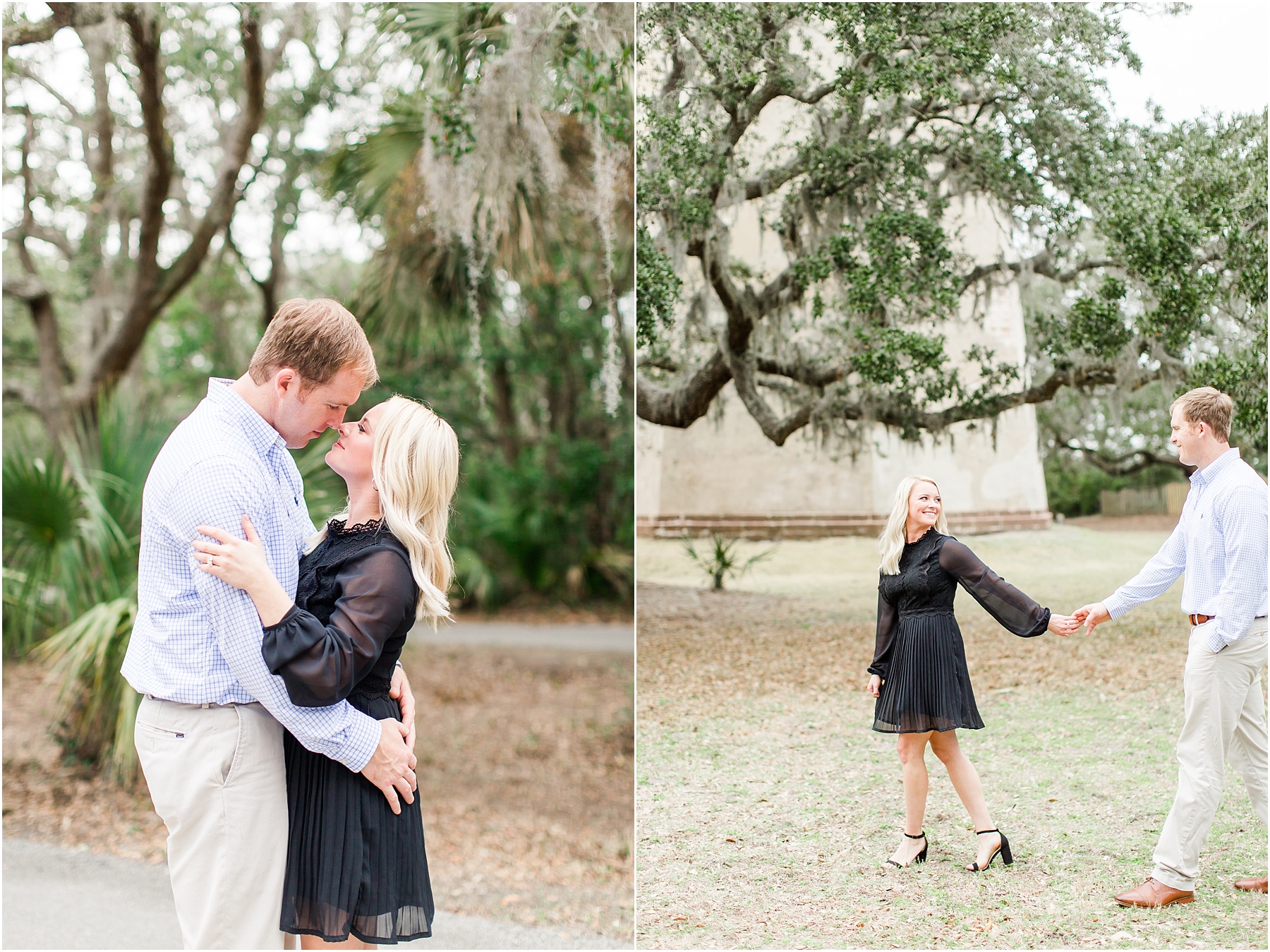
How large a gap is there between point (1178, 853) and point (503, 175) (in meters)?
4.14

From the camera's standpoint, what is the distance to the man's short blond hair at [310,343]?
84.5 inches

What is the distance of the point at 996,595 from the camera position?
307 centimetres

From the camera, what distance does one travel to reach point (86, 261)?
34.7 feet

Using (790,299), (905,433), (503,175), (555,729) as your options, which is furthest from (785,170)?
(555,729)

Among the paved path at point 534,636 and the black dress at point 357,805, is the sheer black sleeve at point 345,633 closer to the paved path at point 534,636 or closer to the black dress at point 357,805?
the black dress at point 357,805

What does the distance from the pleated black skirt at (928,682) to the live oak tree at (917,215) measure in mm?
677

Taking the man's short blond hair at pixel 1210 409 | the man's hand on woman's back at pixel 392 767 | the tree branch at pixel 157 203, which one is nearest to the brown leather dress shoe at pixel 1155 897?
the man's short blond hair at pixel 1210 409

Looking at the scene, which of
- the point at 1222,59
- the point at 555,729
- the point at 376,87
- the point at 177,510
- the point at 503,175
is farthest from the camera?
the point at 376,87

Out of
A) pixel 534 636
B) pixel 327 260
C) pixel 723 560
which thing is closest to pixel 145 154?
pixel 327 260

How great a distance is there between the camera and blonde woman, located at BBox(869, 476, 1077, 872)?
3.09 m

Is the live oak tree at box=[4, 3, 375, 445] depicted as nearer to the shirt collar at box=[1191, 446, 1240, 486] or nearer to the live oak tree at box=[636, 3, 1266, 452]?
the live oak tree at box=[636, 3, 1266, 452]

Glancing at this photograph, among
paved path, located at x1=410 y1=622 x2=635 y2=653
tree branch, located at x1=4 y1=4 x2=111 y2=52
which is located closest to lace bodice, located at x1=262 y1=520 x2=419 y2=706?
tree branch, located at x1=4 y1=4 x2=111 y2=52

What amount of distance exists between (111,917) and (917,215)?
164 inches

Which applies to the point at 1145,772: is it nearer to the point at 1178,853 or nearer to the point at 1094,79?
the point at 1178,853
